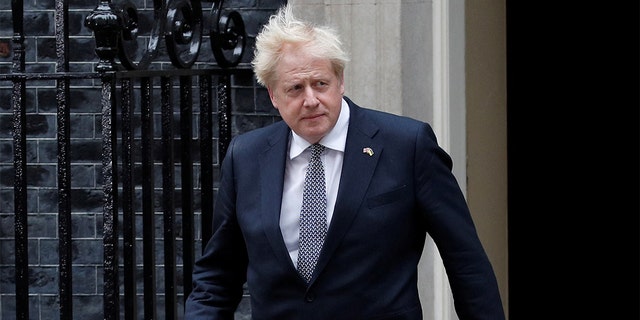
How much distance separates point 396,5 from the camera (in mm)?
5707

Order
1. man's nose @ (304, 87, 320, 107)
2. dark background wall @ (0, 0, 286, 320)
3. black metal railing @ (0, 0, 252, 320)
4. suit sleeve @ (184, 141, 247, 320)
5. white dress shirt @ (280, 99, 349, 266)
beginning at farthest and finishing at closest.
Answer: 1. dark background wall @ (0, 0, 286, 320)
2. black metal railing @ (0, 0, 252, 320)
3. suit sleeve @ (184, 141, 247, 320)
4. white dress shirt @ (280, 99, 349, 266)
5. man's nose @ (304, 87, 320, 107)

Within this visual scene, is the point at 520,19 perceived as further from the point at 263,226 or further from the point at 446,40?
the point at 263,226

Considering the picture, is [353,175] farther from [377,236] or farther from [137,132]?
[137,132]

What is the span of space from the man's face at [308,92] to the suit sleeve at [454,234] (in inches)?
10.6

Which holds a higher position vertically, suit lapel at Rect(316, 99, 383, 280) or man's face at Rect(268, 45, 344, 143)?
man's face at Rect(268, 45, 344, 143)

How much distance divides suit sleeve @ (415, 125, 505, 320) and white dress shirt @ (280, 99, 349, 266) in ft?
0.70

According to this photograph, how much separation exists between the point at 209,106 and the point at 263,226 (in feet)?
A: 6.04

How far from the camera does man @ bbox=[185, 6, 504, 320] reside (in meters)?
4.11

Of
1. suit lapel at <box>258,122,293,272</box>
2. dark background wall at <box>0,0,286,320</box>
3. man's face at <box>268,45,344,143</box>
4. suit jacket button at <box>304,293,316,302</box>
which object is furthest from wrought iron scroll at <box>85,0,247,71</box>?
suit jacket button at <box>304,293,316,302</box>

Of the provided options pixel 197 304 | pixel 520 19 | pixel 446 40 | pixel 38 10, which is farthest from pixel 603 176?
pixel 197 304

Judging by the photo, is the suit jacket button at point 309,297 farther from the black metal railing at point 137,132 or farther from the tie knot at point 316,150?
the black metal railing at point 137,132

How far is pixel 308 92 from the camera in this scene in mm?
4074

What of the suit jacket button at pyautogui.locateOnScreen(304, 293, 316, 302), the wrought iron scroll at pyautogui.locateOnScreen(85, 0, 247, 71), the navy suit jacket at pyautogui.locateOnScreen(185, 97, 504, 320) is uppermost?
the wrought iron scroll at pyautogui.locateOnScreen(85, 0, 247, 71)

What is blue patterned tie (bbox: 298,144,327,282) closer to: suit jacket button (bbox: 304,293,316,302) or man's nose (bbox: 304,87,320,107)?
suit jacket button (bbox: 304,293,316,302)
